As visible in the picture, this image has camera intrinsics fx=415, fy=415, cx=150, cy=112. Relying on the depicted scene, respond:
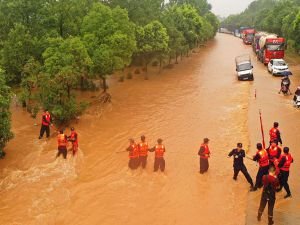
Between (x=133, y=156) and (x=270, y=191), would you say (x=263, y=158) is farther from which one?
(x=133, y=156)

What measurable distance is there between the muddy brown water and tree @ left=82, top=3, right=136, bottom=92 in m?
2.72

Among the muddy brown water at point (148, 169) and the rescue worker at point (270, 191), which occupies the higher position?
the rescue worker at point (270, 191)

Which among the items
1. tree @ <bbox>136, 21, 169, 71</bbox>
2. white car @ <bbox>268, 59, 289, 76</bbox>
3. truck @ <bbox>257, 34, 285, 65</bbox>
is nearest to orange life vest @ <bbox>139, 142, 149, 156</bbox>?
tree @ <bbox>136, 21, 169, 71</bbox>

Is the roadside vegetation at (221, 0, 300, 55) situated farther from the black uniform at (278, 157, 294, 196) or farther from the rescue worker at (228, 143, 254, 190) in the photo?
the black uniform at (278, 157, 294, 196)

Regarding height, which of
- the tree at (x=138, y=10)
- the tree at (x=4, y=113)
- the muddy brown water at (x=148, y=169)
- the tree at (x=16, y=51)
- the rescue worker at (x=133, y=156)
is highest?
the tree at (x=138, y=10)

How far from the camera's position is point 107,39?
2608cm

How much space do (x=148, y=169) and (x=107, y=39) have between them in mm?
12688

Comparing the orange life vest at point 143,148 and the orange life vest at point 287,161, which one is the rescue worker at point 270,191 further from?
the orange life vest at point 143,148

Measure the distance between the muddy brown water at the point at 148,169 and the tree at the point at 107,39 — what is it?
272 centimetres

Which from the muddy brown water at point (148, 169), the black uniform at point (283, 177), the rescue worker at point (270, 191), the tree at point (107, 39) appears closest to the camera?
the rescue worker at point (270, 191)

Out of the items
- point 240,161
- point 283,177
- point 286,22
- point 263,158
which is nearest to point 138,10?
point 286,22

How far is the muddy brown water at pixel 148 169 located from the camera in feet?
41.7

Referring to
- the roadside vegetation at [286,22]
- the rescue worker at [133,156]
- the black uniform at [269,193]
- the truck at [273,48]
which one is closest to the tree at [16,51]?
the rescue worker at [133,156]

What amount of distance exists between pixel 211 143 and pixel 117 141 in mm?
4408
